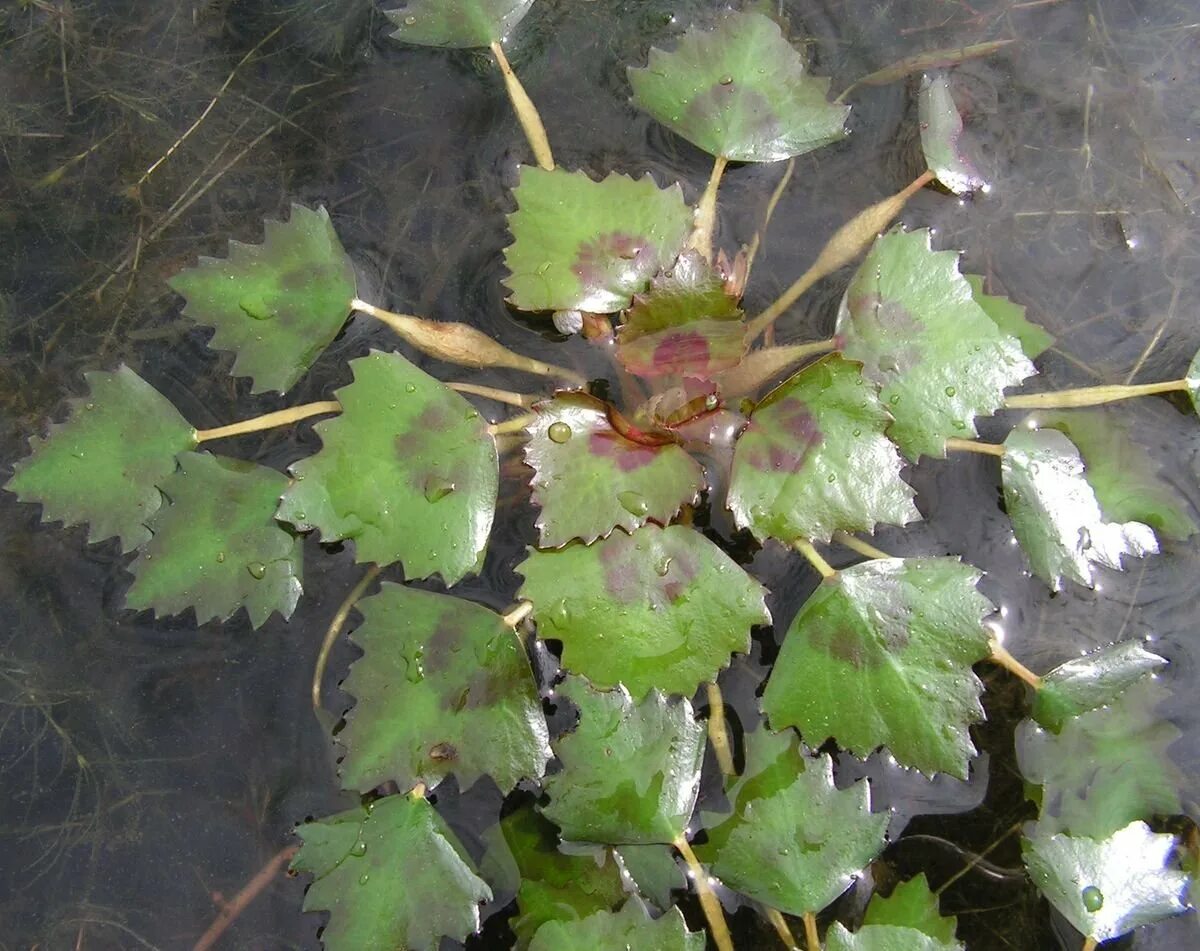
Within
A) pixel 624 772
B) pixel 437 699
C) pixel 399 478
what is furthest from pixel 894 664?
pixel 399 478

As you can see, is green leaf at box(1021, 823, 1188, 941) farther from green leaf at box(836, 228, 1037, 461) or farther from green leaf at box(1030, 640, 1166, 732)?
green leaf at box(836, 228, 1037, 461)

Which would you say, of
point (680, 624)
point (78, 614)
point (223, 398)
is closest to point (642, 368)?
point (680, 624)

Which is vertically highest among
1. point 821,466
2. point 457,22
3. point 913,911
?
point 457,22

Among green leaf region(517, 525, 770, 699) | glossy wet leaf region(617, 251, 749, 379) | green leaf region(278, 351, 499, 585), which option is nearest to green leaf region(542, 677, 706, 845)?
green leaf region(517, 525, 770, 699)

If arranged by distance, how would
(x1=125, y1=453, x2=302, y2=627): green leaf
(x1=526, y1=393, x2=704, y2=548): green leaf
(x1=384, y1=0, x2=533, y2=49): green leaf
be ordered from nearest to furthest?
(x1=526, y1=393, x2=704, y2=548): green leaf
(x1=125, y1=453, x2=302, y2=627): green leaf
(x1=384, y1=0, x2=533, y2=49): green leaf

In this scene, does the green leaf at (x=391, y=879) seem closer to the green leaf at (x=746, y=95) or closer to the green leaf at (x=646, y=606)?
the green leaf at (x=646, y=606)

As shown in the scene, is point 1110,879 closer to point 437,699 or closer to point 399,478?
point 437,699

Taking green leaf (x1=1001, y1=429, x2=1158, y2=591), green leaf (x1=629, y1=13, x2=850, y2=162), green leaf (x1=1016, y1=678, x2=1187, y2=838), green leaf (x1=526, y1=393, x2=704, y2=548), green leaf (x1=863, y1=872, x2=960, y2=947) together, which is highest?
green leaf (x1=629, y1=13, x2=850, y2=162)
